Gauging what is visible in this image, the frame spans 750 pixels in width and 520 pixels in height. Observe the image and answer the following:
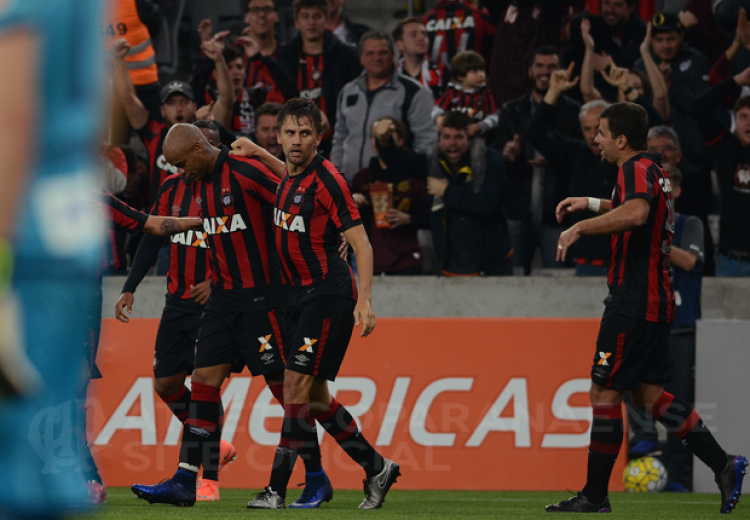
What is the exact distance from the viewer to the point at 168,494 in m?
5.64

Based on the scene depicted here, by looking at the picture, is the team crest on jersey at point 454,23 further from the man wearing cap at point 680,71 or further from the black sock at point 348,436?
the black sock at point 348,436

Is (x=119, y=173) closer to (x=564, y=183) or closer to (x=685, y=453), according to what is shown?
(x=564, y=183)

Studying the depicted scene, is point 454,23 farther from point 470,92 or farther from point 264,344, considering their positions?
point 264,344

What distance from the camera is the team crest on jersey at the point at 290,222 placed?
222 inches

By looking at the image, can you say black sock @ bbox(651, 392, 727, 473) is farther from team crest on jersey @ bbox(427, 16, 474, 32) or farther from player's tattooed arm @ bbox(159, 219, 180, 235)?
team crest on jersey @ bbox(427, 16, 474, 32)

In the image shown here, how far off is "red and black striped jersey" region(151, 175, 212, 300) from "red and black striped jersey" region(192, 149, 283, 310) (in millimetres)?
303

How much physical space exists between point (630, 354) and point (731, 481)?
0.92 m

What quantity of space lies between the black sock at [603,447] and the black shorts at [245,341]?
184cm

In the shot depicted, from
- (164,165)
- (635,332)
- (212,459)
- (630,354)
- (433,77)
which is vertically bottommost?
(212,459)

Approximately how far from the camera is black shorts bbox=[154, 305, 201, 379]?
20.8ft

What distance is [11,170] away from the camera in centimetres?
95

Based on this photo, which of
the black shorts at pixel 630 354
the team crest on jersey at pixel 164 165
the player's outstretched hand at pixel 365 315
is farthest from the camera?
the team crest on jersey at pixel 164 165

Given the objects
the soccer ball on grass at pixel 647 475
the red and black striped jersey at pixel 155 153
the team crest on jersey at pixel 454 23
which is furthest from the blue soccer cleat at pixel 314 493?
the team crest on jersey at pixel 454 23

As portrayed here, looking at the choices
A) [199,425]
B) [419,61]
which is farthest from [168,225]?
[419,61]
